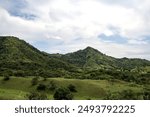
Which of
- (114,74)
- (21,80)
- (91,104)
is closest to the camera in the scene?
(91,104)

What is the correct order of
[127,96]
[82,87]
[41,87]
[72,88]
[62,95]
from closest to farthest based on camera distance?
[62,95] < [127,96] < [72,88] < [41,87] < [82,87]

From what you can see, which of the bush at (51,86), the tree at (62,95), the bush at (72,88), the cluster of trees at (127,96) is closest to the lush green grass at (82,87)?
the bush at (72,88)

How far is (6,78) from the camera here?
14525cm

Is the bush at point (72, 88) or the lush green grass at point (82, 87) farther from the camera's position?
the bush at point (72, 88)

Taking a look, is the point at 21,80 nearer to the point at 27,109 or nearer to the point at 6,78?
the point at 6,78

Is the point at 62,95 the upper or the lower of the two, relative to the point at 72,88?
lower

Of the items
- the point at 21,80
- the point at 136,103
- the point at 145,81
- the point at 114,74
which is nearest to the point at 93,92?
the point at 21,80

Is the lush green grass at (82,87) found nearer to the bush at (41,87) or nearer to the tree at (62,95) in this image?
the bush at (41,87)

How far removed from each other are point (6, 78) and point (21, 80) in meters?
7.35

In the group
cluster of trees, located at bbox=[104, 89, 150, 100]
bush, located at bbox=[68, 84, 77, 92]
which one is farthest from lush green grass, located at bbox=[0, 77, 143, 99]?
cluster of trees, located at bbox=[104, 89, 150, 100]

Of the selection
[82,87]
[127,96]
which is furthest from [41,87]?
[127,96]

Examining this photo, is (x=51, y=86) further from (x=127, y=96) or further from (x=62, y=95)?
(x=127, y=96)

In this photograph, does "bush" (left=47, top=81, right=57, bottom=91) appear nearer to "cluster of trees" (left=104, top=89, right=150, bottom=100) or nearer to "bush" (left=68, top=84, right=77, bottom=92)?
"bush" (left=68, top=84, right=77, bottom=92)

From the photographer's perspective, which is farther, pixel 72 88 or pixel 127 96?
pixel 72 88
